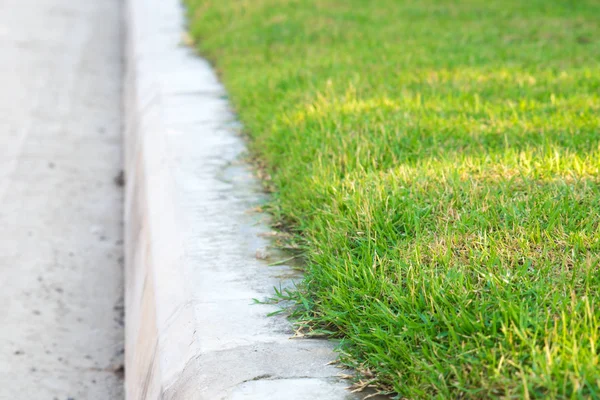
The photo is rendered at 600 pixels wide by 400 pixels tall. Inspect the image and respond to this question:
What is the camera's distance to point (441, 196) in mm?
3064

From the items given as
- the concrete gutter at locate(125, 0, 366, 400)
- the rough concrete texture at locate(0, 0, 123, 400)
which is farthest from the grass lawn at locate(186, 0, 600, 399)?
the rough concrete texture at locate(0, 0, 123, 400)

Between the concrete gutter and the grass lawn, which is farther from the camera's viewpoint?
the concrete gutter

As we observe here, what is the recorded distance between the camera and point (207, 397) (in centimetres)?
227

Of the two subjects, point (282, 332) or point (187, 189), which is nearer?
point (282, 332)

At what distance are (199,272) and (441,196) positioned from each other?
978 mm

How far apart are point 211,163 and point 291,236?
1.10m

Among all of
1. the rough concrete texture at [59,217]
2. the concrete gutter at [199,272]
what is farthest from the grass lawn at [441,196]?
the rough concrete texture at [59,217]

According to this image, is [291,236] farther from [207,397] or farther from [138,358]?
[207,397]

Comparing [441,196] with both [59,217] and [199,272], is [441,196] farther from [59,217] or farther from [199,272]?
[59,217]

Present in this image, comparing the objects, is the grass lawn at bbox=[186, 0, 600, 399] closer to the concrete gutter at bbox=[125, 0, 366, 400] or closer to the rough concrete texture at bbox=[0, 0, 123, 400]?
the concrete gutter at bbox=[125, 0, 366, 400]

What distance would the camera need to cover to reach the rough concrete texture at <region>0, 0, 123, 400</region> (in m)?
3.62


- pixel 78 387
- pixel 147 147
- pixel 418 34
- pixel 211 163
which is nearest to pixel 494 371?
pixel 78 387

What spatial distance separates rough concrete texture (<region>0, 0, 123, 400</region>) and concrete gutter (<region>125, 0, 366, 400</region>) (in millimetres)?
227

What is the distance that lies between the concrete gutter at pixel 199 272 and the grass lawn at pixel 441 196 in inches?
5.5
